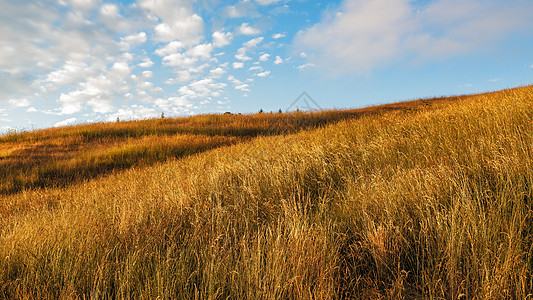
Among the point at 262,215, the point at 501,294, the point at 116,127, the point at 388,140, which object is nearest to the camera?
the point at 501,294

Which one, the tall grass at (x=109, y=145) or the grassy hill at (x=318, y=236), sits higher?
the tall grass at (x=109, y=145)

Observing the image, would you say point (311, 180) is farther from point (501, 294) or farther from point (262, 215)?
point (501, 294)

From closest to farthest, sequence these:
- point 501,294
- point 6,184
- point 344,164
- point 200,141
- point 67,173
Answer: point 501,294
point 344,164
point 6,184
point 67,173
point 200,141

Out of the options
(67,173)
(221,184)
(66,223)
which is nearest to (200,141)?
(67,173)

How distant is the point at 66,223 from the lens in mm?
3049

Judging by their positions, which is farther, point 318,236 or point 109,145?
point 109,145

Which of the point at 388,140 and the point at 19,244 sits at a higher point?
the point at 388,140

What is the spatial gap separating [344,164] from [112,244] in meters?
3.61

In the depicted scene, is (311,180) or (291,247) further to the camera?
(311,180)

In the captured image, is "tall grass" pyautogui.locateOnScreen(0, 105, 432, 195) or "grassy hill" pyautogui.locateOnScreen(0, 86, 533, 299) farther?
"tall grass" pyautogui.locateOnScreen(0, 105, 432, 195)

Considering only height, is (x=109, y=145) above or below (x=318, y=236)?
above

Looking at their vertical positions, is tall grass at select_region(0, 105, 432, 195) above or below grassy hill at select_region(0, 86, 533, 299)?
above

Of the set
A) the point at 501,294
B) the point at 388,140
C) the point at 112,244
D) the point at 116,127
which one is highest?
the point at 116,127

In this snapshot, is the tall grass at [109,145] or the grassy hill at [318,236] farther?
the tall grass at [109,145]
